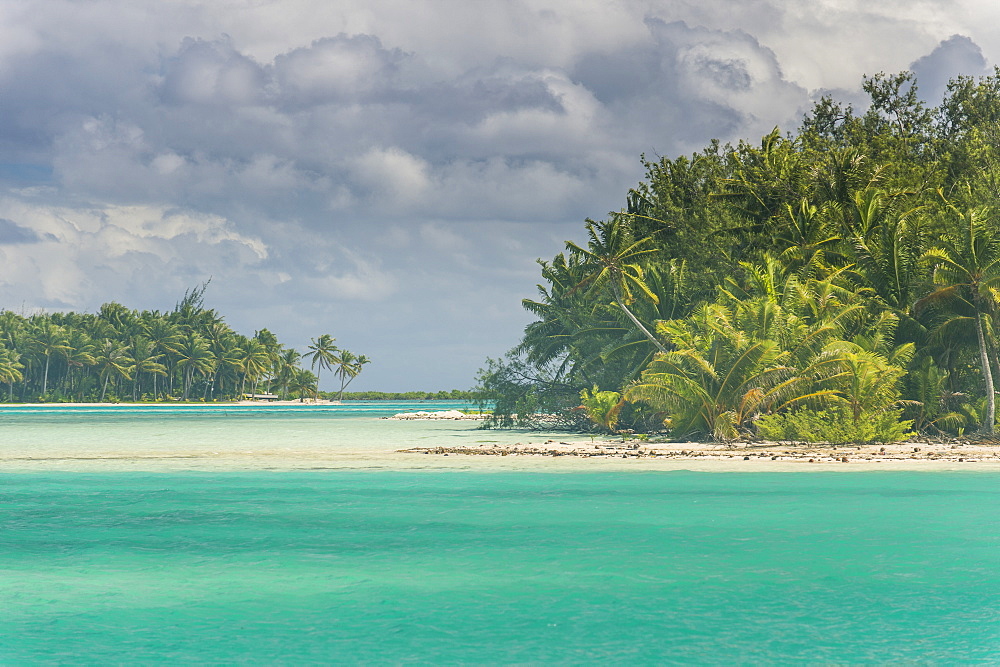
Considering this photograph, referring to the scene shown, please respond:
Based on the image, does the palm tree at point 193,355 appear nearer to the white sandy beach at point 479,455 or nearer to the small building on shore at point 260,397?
the small building on shore at point 260,397

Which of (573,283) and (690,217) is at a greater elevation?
(690,217)

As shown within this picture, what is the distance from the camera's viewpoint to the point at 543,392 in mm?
42375

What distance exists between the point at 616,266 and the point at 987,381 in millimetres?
13169

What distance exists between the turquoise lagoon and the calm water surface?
41 mm

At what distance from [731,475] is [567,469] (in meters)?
4.06

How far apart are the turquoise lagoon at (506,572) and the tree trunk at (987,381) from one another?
29.6ft

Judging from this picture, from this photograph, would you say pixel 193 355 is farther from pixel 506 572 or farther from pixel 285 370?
pixel 506 572

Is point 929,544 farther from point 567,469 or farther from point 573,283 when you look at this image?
point 573,283

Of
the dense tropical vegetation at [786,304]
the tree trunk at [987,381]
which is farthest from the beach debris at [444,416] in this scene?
the tree trunk at [987,381]

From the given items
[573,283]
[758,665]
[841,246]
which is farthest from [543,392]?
[758,665]

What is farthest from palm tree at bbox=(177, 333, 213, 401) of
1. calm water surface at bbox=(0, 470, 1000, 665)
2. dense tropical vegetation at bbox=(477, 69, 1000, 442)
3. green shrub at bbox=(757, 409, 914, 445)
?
calm water surface at bbox=(0, 470, 1000, 665)

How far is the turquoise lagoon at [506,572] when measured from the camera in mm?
8328

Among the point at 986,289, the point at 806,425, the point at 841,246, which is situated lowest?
the point at 806,425

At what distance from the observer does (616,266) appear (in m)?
37.1
